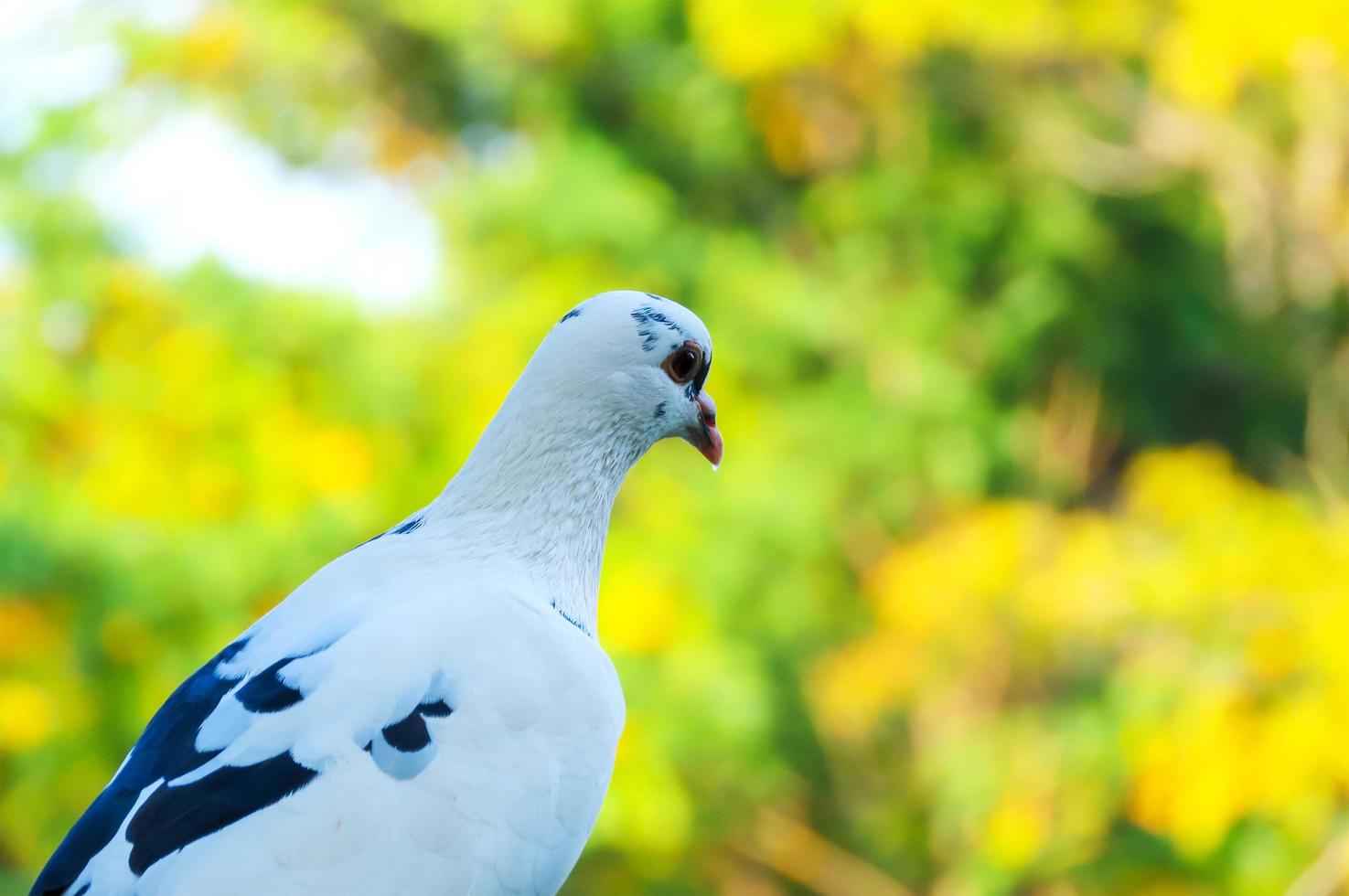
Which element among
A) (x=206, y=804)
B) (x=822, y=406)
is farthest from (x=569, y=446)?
(x=822, y=406)

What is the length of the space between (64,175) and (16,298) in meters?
0.53

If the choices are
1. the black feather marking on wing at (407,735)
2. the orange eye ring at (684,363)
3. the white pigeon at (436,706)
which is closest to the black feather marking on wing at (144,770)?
the white pigeon at (436,706)

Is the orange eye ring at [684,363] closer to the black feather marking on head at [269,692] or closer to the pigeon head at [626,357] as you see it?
the pigeon head at [626,357]

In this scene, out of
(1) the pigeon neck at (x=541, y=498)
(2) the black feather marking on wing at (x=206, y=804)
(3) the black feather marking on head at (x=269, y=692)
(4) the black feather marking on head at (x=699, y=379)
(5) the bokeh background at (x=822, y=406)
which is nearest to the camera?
(2) the black feather marking on wing at (x=206, y=804)

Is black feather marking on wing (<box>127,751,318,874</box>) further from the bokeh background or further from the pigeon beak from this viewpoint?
the bokeh background

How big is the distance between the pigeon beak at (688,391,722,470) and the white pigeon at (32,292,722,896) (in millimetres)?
90

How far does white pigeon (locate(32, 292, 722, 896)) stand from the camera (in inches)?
59.7

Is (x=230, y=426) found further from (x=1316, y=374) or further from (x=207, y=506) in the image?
A: (x=1316, y=374)

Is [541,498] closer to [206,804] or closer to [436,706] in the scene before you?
[436,706]

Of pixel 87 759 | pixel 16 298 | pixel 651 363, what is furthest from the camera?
pixel 16 298

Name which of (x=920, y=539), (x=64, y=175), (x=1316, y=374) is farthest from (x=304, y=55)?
(x=1316, y=374)

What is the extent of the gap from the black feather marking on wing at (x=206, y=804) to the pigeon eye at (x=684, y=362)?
2.27ft

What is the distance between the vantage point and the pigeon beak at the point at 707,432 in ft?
6.61

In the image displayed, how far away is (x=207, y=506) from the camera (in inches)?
218
